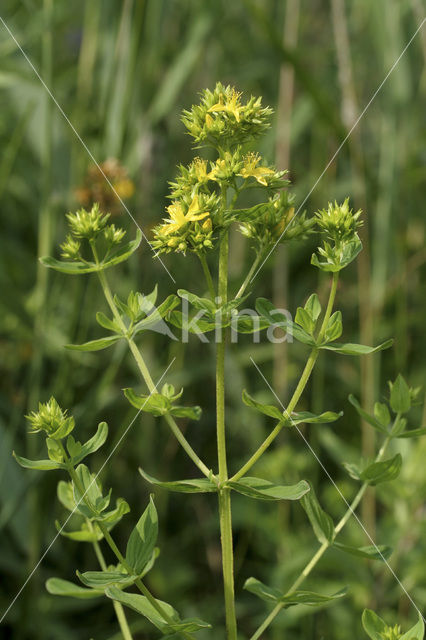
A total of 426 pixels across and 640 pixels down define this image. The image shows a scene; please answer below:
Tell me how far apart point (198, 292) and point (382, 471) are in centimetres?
91

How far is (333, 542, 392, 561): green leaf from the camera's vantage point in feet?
1.88

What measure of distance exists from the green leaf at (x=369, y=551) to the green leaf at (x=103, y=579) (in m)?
0.18

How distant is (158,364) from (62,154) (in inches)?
19.0

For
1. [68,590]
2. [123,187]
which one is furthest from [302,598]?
[123,187]

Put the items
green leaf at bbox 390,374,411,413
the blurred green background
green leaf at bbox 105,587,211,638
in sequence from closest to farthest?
green leaf at bbox 105,587,211,638 → green leaf at bbox 390,374,411,413 → the blurred green background

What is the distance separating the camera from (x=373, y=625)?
0.56 metres

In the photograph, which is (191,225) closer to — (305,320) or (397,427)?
(305,320)

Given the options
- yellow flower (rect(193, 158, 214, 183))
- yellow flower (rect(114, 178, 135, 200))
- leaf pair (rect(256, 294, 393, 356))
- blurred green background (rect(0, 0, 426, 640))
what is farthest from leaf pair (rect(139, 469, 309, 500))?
yellow flower (rect(114, 178, 135, 200))

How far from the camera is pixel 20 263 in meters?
1.39

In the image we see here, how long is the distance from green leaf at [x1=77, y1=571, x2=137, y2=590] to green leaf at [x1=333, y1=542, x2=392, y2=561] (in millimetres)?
179

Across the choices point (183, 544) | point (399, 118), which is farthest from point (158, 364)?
point (399, 118)

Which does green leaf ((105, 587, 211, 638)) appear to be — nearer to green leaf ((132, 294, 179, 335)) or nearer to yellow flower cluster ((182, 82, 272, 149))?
green leaf ((132, 294, 179, 335))

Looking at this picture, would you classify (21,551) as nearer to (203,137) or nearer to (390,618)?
(390,618)

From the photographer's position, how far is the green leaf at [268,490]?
1.70 feet
